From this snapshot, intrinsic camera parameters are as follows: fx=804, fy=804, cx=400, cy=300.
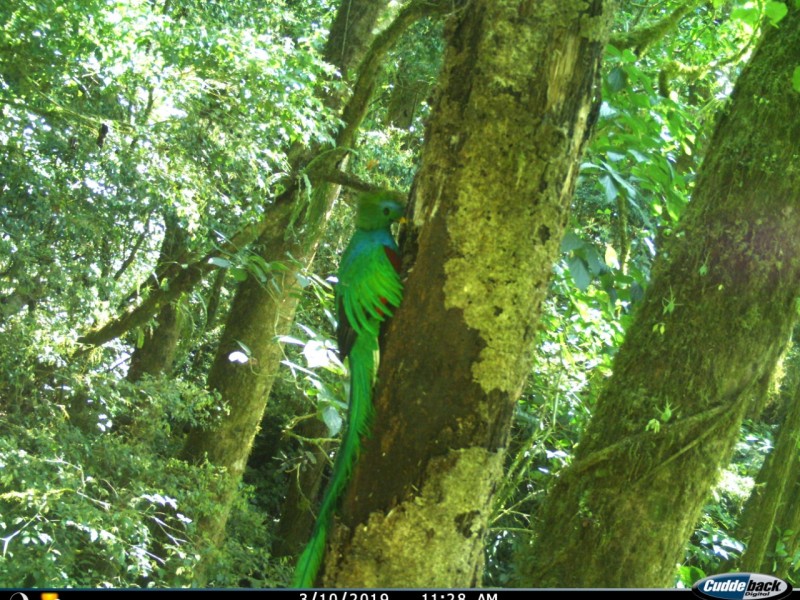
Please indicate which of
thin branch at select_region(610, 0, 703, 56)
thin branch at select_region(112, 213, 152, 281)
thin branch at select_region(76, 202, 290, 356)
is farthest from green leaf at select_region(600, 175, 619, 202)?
thin branch at select_region(112, 213, 152, 281)

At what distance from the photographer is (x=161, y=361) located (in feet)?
19.4

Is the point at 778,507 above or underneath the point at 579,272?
underneath

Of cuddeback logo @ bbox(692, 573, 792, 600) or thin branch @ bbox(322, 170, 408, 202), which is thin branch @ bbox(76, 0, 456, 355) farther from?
cuddeback logo @ bbox(692, 573, 792, 600)

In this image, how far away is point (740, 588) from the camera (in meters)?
1.62

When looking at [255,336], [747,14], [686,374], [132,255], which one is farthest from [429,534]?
[132,255]

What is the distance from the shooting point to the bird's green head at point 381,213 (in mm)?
1671

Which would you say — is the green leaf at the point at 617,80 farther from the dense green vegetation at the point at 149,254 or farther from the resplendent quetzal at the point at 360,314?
the resplendent quetzal at the point at 360,314

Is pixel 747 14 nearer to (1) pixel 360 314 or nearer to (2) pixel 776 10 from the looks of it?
(2) pixel 776 10

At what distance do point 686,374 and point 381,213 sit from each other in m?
0.75

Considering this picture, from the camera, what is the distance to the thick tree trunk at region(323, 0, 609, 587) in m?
1.08

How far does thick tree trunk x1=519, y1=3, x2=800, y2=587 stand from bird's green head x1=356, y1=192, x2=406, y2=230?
64 centimetres

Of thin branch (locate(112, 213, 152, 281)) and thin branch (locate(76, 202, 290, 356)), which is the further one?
thin branch (locate(112, 213, 152, 281))

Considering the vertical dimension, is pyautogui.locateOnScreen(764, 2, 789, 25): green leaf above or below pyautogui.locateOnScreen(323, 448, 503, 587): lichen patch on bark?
above

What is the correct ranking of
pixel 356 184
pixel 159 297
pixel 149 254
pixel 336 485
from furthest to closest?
pixel 149 254
pixel 159 297
pixel 356 184
pixel 336 485
